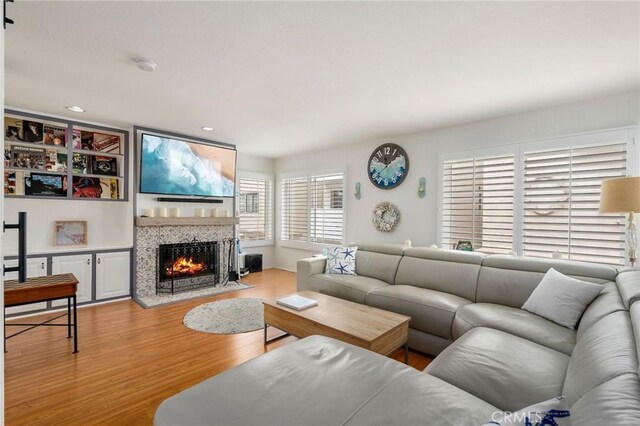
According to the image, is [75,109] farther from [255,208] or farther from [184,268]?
[255,208]

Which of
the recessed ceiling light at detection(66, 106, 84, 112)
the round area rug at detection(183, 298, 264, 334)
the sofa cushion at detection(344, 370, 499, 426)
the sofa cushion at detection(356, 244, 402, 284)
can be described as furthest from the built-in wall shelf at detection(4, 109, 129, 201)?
the sofa cushion at detection(344, 370, 499, 426)

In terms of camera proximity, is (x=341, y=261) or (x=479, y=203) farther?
(x=341, y=261)

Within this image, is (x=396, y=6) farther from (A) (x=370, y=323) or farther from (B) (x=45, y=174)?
(B) (x=45, y=174)

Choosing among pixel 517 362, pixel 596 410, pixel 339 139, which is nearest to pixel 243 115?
pixel 339 139

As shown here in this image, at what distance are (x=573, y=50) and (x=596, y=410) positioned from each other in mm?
2450

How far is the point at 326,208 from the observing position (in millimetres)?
5711

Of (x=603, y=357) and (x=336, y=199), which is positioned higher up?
(x=336, y=199)

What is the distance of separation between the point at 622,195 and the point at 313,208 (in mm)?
4364

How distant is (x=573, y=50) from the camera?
218 centimetres

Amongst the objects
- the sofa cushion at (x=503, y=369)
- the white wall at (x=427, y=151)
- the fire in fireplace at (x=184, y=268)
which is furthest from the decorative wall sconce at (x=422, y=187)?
the fire in fireplace at (x=184, y=268)

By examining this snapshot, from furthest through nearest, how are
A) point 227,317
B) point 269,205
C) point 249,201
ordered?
point 269,205 → point 249,201 → point 227,317

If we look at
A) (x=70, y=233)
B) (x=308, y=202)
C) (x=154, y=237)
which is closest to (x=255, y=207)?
(x=308, y=202)

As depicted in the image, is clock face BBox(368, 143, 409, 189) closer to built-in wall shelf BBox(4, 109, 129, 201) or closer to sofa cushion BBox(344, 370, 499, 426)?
sofa cushion BBox(344, 370, 499, 426)

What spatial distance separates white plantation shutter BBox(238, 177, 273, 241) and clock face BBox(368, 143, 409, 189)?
259cm
